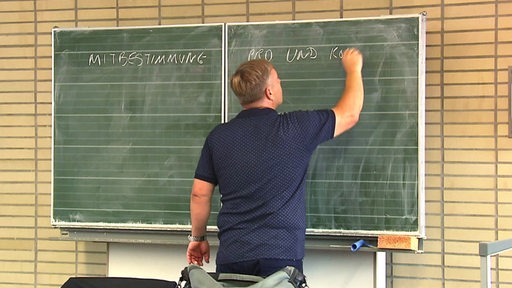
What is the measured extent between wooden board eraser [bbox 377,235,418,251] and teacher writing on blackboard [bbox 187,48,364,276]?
58cm

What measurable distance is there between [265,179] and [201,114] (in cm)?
95

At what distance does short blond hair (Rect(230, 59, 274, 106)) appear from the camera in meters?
2.73

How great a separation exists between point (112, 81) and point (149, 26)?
14.5 inches

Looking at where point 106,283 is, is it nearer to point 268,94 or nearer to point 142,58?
point 268,94

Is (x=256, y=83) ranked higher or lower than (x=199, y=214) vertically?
higher

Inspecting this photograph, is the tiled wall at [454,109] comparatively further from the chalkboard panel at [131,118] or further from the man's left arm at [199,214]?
the man's left arm at [199,214]

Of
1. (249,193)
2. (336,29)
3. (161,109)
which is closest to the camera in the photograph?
(249,193)

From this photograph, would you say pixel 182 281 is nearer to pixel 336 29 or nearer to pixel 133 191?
pixel 133 191

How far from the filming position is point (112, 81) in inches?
142

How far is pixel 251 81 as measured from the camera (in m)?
2.73

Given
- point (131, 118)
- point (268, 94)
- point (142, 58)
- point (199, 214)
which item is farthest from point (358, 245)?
point (142, 58)

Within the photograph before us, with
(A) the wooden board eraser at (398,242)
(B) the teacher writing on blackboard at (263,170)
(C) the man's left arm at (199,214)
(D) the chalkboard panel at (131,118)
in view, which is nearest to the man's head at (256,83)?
(B) the teacher writing on blackboard at (263,170)

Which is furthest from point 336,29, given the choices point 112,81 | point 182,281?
point 182,281

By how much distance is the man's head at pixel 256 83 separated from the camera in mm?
2734
